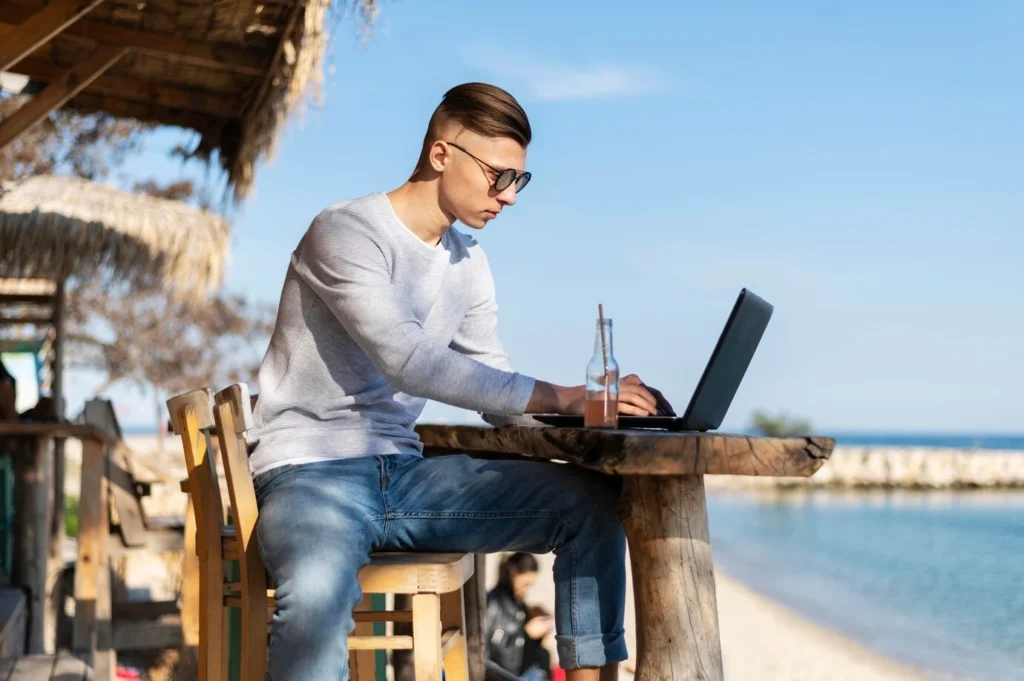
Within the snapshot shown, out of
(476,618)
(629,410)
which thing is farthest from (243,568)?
(476,618)

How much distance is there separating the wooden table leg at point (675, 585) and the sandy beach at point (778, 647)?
7188 millimetres

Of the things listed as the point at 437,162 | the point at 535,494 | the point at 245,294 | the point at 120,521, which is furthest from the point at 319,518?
the point at 245,294

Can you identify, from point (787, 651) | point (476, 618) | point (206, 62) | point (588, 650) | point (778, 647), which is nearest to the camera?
point (588, 650)

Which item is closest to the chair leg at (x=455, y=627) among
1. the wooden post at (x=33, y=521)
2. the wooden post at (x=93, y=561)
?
the wooden post at (x=93, y=561)

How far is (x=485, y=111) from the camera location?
7.09ft

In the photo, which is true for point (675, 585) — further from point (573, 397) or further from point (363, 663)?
point (363, 663)

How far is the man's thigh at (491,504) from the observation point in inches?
75.5

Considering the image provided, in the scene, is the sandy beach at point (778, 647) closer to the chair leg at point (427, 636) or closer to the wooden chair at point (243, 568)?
the wooden chair at point (243, 568)

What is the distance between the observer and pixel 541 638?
16.1ft

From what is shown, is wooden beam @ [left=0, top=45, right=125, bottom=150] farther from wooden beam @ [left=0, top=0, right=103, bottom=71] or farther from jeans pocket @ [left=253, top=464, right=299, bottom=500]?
jeans pocket @ [left=253, top=464, right=299, bottom=500]

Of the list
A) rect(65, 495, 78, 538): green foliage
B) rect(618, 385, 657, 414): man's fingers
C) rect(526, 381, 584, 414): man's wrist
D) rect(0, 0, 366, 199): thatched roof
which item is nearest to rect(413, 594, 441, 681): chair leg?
rect(526, 381, 584, 414): man's wrist

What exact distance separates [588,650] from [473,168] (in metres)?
0.96

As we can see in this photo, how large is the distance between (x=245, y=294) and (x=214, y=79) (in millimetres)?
23818

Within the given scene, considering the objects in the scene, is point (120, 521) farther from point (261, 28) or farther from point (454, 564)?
point (454, 564)
